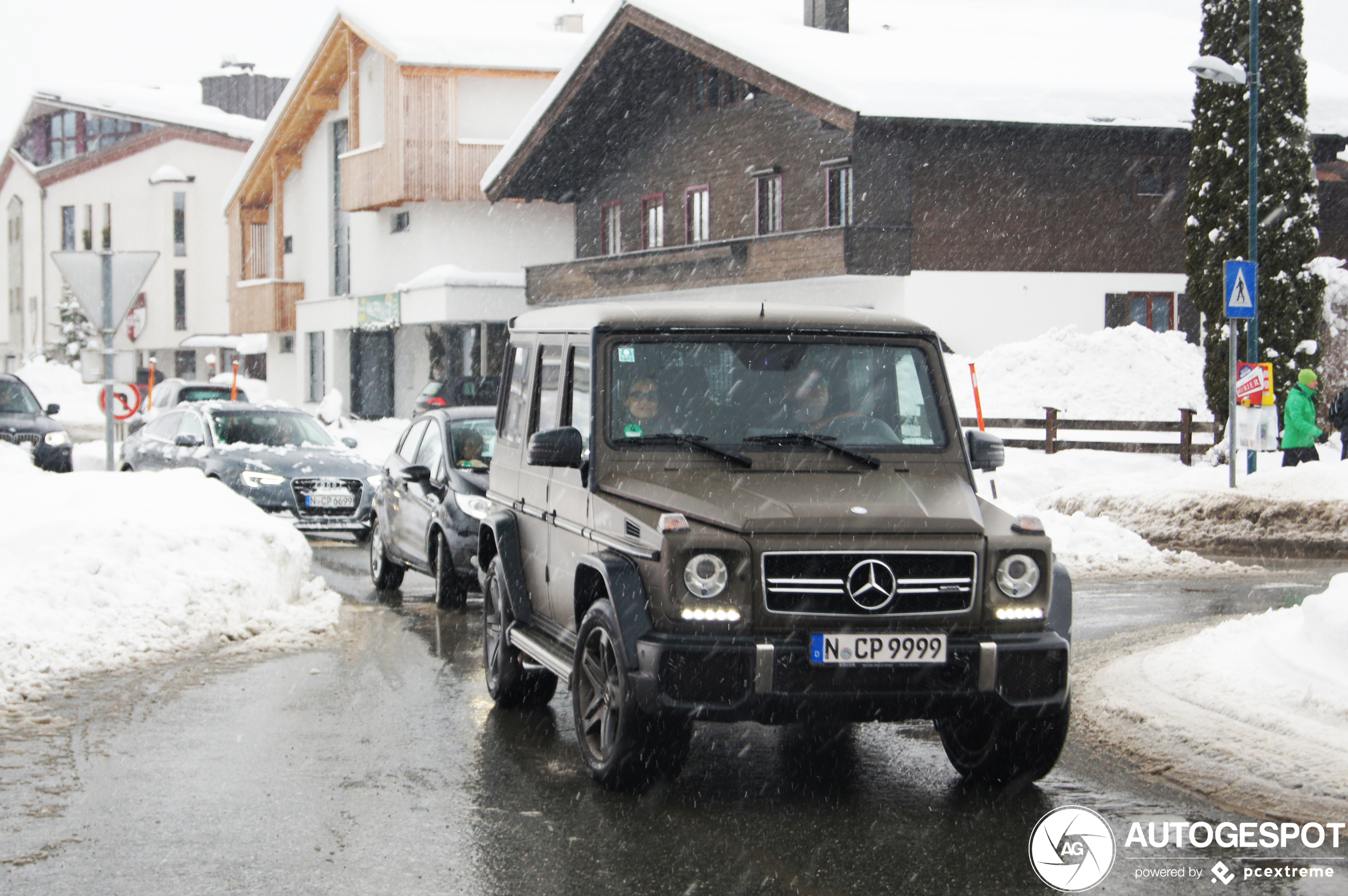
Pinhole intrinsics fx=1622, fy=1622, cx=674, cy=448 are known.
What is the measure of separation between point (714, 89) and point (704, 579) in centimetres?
3266

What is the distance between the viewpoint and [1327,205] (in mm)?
34594

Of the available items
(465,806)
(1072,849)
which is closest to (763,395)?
(465,806)

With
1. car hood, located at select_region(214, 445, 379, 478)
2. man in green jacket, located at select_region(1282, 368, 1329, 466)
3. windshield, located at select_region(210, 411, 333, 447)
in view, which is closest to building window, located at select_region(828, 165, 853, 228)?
man in green jacket, located at select_region(1282, 368, 1329, 466)

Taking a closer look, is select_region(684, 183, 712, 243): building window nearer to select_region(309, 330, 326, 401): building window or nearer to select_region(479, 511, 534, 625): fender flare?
select_region(309, 330, 326, 401): building window

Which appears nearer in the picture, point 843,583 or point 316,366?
point 843,583

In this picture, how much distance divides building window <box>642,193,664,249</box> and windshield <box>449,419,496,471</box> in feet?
90.0

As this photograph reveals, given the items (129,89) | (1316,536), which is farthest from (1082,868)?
(129,89)

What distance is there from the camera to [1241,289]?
18422 millimetres

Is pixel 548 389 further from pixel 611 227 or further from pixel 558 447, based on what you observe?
pixel 611 227

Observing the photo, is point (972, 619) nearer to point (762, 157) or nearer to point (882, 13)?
point (762, 157)

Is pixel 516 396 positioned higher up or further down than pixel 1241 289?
further down

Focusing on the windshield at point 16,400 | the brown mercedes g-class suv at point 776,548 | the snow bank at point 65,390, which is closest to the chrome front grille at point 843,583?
the brown mercedes g-class suv at point 776,548

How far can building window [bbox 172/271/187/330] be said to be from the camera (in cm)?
7112

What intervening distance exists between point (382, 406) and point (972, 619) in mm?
44223
